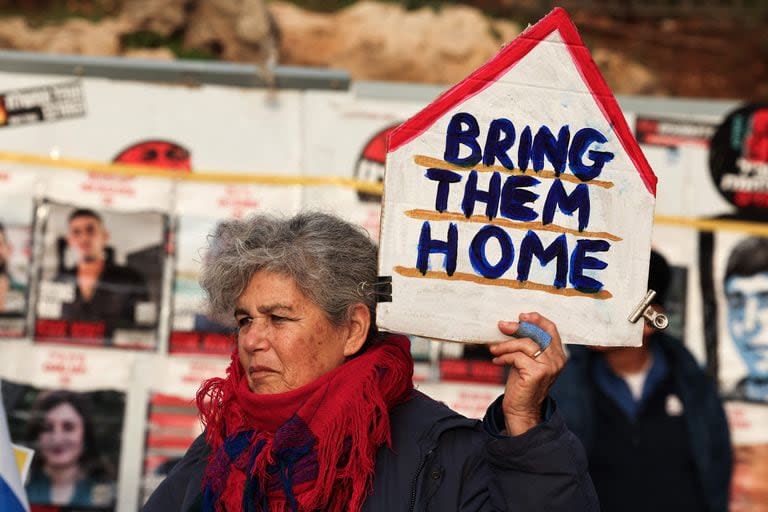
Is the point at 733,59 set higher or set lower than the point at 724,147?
higher

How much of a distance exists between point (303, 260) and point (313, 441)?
42 centimetres

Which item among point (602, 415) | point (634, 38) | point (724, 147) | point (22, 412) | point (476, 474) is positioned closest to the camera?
point (476, 474)

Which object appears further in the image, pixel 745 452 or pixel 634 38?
pixel 634 38

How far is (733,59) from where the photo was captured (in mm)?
9055

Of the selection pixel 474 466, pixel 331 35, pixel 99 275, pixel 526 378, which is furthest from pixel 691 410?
pixel 331 35

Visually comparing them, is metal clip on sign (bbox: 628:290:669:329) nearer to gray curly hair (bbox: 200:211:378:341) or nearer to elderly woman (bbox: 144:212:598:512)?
elderly woman (bbox: 144:212:598:512)

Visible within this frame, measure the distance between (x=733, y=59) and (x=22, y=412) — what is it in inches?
244

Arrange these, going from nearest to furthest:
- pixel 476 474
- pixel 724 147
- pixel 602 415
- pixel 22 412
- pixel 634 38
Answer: pixel 476 474 → pixel 602 415 → pixel 22 412 → pixel 724 147 → pixel 634 38

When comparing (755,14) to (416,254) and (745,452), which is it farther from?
(416,254)

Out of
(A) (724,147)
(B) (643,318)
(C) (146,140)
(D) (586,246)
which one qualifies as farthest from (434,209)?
(A) (724,147)

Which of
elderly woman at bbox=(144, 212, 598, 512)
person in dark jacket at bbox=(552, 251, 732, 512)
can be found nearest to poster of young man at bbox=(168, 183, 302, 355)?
person in dark jacket at bbox=(552, 251, 732, 512)

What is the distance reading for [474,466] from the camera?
8.61ft

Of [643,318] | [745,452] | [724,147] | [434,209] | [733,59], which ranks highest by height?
[733,59]

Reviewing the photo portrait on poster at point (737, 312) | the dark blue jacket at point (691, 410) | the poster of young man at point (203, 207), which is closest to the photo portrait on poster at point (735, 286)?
the photo portrait on poster at point (737, 312)
